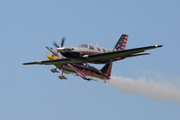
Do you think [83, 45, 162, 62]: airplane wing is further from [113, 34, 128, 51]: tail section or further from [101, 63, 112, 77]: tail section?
[101, 63, 112, 77]: tail section

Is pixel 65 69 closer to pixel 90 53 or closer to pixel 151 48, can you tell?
pixel 90 53

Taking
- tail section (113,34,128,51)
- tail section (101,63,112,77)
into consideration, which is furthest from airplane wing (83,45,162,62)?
tail section (101,63,112,77)

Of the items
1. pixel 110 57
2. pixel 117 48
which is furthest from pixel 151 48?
pixel 117 48

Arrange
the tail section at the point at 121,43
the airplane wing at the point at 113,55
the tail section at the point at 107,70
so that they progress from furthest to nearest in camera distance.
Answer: the tail section at the point at 107,70 < the tail section at the point at 121,43 < the airplane wing at the point at 113,55

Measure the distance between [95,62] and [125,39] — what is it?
36.5 feet

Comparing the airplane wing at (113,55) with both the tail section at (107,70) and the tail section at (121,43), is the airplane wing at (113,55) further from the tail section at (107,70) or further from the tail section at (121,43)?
the tail section at (107,70)

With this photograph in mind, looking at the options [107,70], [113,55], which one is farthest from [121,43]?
[107,70]

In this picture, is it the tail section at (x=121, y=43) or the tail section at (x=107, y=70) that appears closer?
the tail section at (x=121, y=43)

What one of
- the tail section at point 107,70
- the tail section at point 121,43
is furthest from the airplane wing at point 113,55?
the tail section at point 107,70

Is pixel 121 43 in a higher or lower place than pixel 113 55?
higher

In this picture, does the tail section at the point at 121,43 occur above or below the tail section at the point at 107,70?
above

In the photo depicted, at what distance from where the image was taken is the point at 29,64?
182 feet

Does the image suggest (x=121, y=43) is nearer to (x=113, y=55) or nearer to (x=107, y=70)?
(x=113, y=55)

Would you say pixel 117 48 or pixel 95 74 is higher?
pixel 117 48
